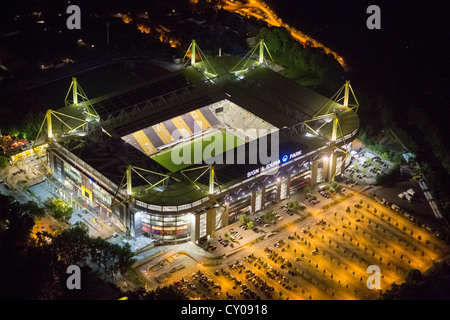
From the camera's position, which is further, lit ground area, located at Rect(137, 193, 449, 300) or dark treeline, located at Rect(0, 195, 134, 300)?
lit ground area, located at Rect(137, 193, 449, 300)

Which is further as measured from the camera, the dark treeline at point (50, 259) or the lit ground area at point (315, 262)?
the lit ground area at point (315, 262)

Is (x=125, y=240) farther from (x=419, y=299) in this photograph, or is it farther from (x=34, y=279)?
(x=419, y=299)

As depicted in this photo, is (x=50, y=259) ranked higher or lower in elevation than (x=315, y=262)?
higher

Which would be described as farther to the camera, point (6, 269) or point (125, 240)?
point (125, 240)

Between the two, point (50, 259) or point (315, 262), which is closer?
point (50, 259)

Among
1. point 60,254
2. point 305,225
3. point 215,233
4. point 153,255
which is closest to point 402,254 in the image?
point 305,225

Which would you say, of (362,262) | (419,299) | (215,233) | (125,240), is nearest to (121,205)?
(125,240)
